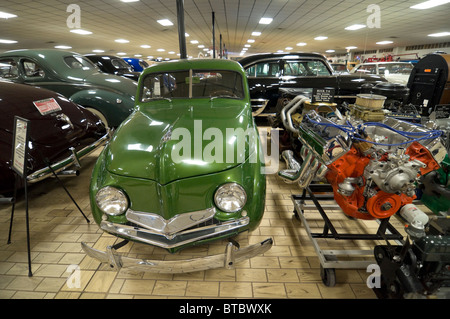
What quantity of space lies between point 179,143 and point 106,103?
345 cm

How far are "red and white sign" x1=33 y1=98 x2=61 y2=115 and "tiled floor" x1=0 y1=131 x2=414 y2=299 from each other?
134cm

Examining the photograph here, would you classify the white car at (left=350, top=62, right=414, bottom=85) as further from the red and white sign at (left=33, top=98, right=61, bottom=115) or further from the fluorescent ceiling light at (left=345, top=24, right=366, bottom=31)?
the red and white sign at (left=33, top=98, right=61, bottom=115)

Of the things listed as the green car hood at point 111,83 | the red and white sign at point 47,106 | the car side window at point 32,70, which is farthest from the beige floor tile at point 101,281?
the car side window at point 32,70

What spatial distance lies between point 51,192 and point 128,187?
2.47m

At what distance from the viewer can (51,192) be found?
345 cm

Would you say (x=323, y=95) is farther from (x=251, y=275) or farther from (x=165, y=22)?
(x=165, y=22)

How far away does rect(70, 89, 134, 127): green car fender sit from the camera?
4.61m

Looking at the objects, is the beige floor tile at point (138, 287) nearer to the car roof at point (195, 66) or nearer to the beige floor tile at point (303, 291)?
the beige floor tile at point (303, 291)

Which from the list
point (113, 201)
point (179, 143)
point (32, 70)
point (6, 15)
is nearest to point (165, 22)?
point (6, 15)

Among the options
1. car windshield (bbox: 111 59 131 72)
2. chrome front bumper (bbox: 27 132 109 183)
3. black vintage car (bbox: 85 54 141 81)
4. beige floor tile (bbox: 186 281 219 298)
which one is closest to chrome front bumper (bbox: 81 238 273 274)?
beige floor tile (bbox: 186 281 219 298)

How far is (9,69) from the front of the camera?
15.8 ft

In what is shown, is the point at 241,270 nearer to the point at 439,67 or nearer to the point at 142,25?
the point at 439,67

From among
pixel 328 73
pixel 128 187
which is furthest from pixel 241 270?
pixel 328 73

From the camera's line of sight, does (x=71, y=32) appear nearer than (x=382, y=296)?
No
